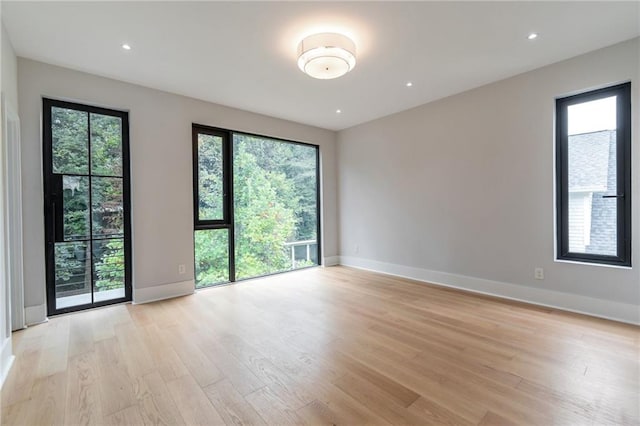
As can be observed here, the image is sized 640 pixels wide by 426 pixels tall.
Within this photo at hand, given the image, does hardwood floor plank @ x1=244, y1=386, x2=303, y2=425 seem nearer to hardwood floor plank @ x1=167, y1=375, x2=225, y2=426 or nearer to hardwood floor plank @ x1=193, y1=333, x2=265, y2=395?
hardwood floor plank @ x1=193, y1=333, x2=265, y2=395

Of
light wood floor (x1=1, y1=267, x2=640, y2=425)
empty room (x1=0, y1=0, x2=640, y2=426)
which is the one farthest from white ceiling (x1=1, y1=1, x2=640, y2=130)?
light wood floor (x1=1, y1=267, x2=640, y2=425)

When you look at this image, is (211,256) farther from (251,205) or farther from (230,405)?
(230,405)

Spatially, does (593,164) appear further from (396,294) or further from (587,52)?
(396,294)

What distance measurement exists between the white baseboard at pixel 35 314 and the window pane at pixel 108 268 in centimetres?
Result: 47

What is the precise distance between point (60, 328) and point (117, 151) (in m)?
2.08

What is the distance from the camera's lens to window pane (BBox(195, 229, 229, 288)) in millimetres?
4191

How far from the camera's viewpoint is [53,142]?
3.12m

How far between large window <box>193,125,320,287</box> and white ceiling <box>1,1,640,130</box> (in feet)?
3.32

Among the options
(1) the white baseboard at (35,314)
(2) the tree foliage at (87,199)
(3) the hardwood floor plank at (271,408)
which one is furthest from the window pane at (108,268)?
(3) the hardwood floor plank at (271,408)

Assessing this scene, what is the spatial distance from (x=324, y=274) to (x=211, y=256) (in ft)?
6.33

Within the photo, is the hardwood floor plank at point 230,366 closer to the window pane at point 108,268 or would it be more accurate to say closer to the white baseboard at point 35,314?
the window pane at point 108,268

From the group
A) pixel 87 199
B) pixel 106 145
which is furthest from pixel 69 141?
pixel 87 199

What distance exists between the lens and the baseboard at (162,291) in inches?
139

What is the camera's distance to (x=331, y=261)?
227 inches
